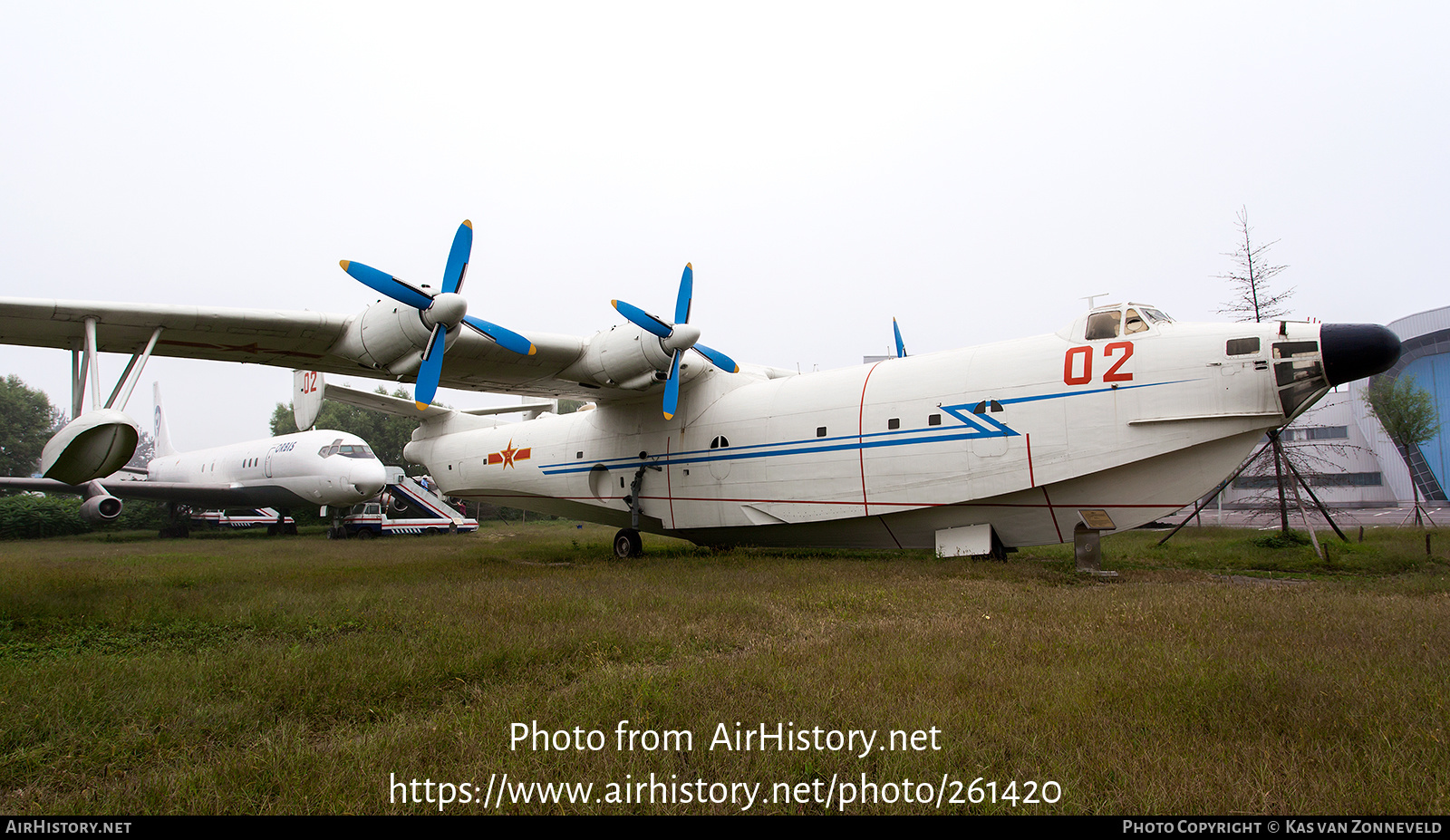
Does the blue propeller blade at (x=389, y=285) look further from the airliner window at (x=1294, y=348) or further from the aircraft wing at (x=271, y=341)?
the airliner window at (x=1294, y=348)

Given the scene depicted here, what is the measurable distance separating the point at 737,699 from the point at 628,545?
10728mm

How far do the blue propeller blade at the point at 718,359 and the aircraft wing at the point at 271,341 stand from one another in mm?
2249

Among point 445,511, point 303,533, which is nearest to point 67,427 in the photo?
point 445,511

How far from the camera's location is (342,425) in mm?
50969

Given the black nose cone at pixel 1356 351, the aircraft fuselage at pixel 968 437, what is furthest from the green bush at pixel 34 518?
the black nose cone at pixel 1356 351

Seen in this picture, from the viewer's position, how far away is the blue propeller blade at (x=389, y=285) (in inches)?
373

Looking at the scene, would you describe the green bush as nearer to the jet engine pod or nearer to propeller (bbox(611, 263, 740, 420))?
the jet engine pod

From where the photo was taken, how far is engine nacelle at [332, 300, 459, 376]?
10.1m

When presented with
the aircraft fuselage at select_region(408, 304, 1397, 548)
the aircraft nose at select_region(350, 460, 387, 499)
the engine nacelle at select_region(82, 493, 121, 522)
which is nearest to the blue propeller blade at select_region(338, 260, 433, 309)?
the aircraft fuselage at select_region(408, 304, 1397, 548)

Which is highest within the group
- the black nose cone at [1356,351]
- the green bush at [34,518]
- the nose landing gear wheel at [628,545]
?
the black nose cone at [1356,351]

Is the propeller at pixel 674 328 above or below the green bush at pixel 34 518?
above

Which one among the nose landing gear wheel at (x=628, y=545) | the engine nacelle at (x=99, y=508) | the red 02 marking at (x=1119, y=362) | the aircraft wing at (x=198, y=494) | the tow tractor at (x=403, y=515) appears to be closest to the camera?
the red 02 marking at (x=1119, y=362)

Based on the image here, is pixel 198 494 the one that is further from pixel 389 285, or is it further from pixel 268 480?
pixel 389 285
